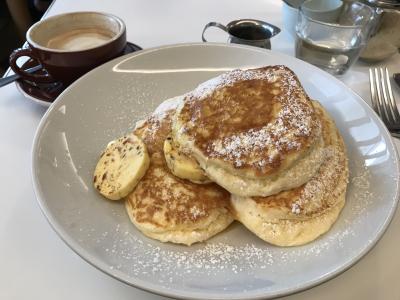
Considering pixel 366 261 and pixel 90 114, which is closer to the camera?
pixel 366 261

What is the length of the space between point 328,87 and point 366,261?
0.48 meters

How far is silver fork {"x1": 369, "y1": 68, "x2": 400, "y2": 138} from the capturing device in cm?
110

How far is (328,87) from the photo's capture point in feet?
3.53

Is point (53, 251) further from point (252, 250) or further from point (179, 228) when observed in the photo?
point (252, 250)

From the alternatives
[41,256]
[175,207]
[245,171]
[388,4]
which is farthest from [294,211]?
[388,4]

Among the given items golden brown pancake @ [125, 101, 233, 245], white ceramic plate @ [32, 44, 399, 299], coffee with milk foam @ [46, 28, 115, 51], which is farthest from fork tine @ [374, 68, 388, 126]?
coffee with milk foam @ [46, 28, 115, 51]

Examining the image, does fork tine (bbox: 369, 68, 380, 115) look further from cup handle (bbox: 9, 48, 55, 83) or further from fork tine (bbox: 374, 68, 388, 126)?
cup handle (bbox: 9, 48, 55, 83)

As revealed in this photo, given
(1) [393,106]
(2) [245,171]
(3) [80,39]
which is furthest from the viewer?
(3) [80,39]

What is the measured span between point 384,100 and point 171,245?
0.79 meters

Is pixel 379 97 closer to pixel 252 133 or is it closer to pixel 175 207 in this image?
pixel 252 133

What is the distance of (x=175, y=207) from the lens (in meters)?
0.82

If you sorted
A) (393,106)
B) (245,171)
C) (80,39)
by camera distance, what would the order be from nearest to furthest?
(245,171)
(393,106)
(80,39)

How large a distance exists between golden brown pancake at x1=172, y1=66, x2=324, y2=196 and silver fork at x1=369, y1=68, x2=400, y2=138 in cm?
37

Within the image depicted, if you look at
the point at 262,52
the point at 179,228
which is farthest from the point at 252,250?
the point at 262,52
